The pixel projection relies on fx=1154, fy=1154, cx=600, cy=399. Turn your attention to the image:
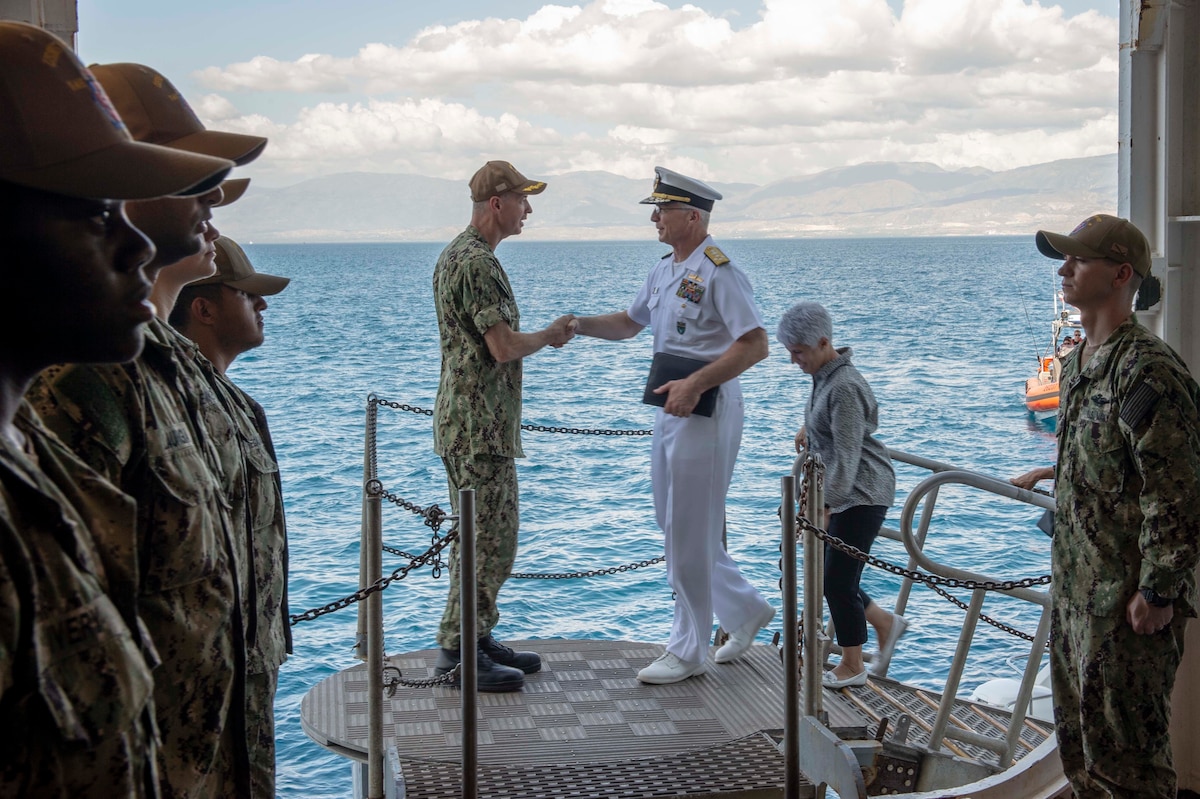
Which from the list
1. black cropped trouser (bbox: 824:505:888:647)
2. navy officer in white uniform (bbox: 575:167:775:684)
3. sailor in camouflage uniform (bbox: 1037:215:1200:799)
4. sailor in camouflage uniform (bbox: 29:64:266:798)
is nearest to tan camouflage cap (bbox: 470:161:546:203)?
navy officer in white uniform (bbox: 575:167:775:684)

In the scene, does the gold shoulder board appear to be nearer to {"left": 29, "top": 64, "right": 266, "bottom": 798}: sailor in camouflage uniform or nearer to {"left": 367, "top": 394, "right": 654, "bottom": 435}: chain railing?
{"left": 367, "top": 394, "right": 654, "bottom": 435}: chain railing

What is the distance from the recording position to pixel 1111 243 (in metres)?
3.65

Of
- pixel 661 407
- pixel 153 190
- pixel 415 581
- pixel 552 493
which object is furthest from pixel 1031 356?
pixel 153 190

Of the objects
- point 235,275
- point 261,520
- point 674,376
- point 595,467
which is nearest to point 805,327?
point 674,376

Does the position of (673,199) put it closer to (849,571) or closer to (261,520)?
(849,571)

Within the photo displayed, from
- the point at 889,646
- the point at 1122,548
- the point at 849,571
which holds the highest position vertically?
the point at 1122,548

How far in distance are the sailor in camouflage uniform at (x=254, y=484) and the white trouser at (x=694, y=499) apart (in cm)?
205

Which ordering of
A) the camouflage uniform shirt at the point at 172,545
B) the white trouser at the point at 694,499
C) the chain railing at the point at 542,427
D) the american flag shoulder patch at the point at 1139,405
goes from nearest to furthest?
1. the camouflage uniform shirt at the point at 172,545
2. the american flag shoulder patch at the point at 1139,405
3. the white trouser at the point at 694,499
4. the chain railing at the point at 542,427

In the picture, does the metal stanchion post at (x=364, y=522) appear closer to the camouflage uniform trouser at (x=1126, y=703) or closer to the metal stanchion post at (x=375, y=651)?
the metal stanchion post at (x=375, y=651)

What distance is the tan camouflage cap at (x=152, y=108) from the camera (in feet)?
8.33

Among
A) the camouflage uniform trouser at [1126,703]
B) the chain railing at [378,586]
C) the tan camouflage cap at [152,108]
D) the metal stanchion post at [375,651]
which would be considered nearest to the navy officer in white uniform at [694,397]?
the chain railing at [378,586]

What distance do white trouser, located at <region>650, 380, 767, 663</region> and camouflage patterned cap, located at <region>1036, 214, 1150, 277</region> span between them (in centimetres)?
176

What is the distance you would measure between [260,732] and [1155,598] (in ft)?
8.04

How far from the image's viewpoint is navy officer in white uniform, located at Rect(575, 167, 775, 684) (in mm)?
4969
